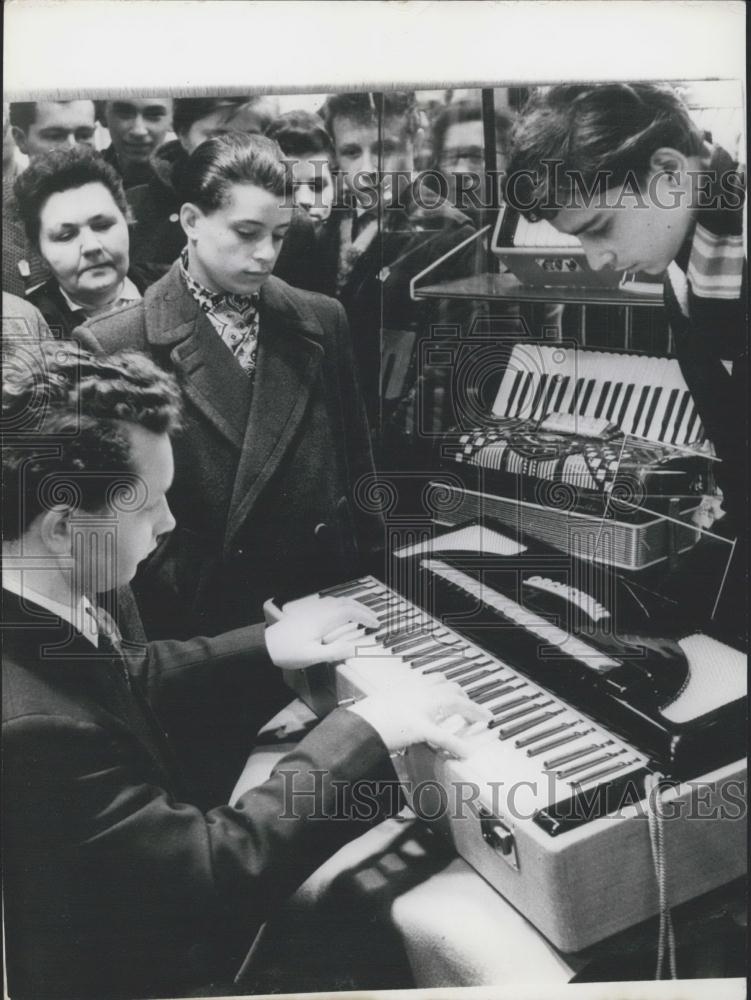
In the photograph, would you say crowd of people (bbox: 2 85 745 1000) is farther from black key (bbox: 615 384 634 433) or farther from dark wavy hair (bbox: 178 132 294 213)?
black key (bbox: 615 384 634 433)

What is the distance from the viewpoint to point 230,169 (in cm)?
229

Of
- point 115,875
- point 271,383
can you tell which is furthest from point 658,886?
point 271,383

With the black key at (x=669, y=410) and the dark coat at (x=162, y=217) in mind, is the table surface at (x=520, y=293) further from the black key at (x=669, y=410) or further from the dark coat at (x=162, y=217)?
the dark coat at (x=162, y=217)

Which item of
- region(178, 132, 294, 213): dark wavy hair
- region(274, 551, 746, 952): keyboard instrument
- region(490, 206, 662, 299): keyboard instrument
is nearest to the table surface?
region(490, 206, 662, 299): keyboard instrument

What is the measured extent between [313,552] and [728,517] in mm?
1108

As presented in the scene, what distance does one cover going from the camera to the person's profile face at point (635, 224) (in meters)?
2.33

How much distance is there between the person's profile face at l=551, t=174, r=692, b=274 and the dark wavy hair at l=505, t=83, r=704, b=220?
0.05 meters

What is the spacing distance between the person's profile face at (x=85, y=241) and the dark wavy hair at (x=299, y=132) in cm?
45

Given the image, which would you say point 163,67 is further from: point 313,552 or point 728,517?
point 728,517

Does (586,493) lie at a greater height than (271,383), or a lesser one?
lesser

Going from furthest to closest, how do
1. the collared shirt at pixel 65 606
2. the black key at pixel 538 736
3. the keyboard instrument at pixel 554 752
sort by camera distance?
the collared shirt at pixel 65 606, the black key at pixel 538 736, the keyboard instrument at pixel 554 752

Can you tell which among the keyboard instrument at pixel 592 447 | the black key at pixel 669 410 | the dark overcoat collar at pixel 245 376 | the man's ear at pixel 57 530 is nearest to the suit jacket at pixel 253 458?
the dark overcoat collar at pixel 245 376

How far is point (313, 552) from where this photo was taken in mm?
2406

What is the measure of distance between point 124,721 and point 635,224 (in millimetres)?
1845
